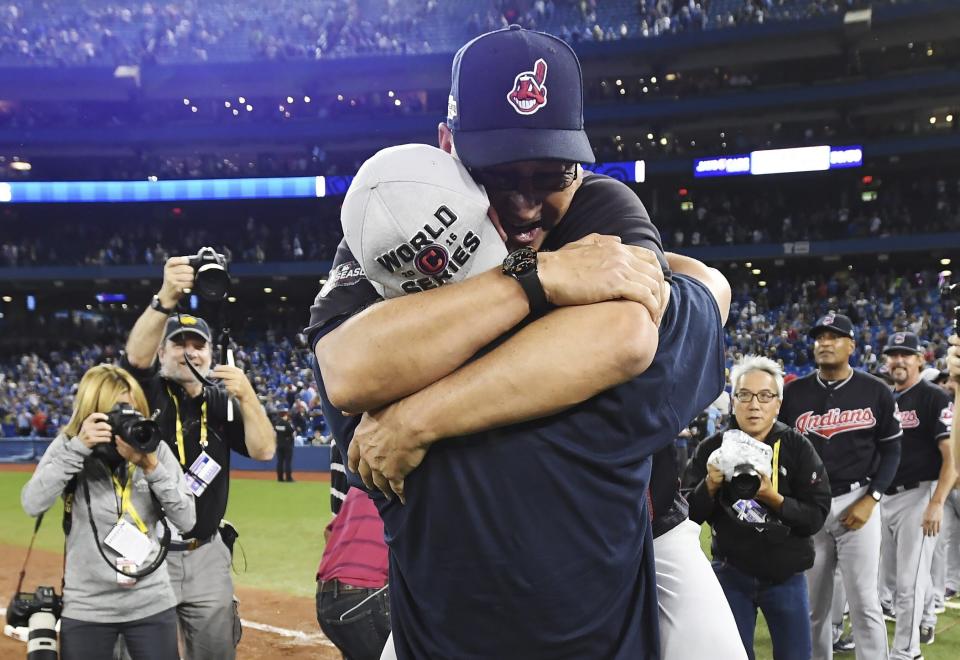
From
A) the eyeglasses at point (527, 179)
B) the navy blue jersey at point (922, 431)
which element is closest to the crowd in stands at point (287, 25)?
the navy blue jersey at point (922, 431)

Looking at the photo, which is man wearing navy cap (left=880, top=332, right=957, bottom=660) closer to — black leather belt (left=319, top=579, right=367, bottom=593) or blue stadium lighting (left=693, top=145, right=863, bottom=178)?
black leather belt (left=319, top=579, right=367, bottom=593)

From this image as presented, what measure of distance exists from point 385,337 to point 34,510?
10.5 feet

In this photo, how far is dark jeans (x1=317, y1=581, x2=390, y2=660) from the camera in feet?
7.81

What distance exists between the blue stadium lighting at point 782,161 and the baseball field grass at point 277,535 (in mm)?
20820

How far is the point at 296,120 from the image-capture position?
3559 centimetres

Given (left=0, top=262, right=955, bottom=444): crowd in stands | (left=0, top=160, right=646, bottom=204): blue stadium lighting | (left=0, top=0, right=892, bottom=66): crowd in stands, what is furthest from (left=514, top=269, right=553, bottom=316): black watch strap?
(left=0, top=160, right=646, bottom=204): blue stadium lighting

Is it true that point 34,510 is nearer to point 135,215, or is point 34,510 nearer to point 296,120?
point 296,120

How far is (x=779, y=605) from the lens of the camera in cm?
452

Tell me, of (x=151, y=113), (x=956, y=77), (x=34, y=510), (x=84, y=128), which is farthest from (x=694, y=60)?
(x=34, y=510)

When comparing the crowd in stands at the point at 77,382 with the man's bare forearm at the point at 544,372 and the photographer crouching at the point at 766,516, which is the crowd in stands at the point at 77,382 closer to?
the photographer crouching at the point at 766,516

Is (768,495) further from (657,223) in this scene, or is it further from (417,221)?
(657,223)

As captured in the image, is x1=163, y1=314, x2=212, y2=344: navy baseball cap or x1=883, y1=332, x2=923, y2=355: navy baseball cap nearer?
x1=163, y1=314, x2=212, y2=344: navy baseball cap

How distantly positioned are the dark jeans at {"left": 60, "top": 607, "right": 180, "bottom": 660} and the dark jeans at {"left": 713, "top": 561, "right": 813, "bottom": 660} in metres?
2.82

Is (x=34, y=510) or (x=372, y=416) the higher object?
(x=372, y=416)
